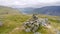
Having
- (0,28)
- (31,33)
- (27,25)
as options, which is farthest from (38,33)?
(0,28)

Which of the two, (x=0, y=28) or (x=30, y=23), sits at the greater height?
(x=30, y=23)

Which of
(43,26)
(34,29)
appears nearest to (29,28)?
(34,29)

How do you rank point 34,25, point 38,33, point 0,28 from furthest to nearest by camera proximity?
point 0,28
point 34,25
point 38,33

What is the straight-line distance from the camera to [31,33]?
306 ft

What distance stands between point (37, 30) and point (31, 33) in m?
5.49

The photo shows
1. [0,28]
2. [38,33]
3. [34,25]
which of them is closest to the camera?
[38,33]

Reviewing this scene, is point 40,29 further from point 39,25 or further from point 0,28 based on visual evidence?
point 0,28

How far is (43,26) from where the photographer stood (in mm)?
99000

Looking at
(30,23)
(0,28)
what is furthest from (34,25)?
(0,28)

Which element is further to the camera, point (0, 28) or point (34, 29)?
point (0, 28)

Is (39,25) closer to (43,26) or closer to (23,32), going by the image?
(43,26)

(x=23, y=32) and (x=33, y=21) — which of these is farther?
(x=33, y=21)

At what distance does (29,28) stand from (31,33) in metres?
4.06

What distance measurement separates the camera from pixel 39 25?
98.4 meters
